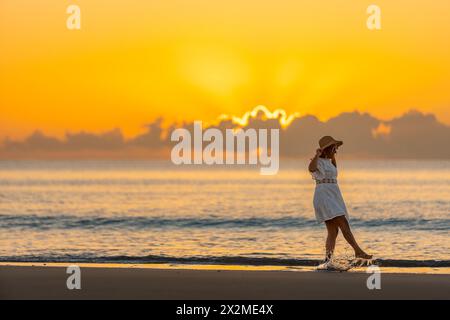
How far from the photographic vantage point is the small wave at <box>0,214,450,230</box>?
31281mm

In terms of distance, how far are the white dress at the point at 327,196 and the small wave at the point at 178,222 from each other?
17.3 meters

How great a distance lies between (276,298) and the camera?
10.5 meters

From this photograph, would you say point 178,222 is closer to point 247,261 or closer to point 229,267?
point 247,261

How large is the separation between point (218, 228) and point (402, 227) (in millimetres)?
6663

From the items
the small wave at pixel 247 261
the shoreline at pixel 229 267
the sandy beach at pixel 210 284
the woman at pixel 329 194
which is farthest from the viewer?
the small wave at pixel 247 261

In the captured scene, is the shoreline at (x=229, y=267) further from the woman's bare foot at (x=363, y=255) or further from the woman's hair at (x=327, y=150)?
the woman's hair at (x=327, y=150)

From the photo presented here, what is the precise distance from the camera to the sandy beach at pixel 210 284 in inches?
423

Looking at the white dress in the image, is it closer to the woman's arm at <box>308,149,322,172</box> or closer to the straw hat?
the woman's arm at <box>308,149,322,172</box>

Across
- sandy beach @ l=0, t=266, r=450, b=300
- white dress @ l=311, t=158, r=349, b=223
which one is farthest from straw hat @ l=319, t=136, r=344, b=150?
sandy beach @ l=0, t=266, r=450, b=300

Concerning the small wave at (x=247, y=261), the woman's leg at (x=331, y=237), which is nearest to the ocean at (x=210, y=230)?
the small wave at (x=247, y=261)

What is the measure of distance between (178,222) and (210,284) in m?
21.9
